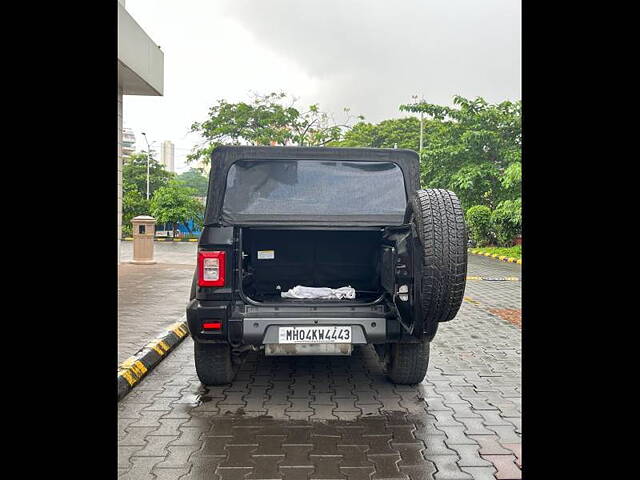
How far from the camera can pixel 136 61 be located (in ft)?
39.7

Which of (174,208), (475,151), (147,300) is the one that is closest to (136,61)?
(147,300)

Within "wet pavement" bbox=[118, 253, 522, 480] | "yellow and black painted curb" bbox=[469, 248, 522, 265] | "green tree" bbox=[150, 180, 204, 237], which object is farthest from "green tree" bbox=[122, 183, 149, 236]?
"wet pavement" bbox=[118, 253, 522, 480]

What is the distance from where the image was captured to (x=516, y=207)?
21797 millimetres

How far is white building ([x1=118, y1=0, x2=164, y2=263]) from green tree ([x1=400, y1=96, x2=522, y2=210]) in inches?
563

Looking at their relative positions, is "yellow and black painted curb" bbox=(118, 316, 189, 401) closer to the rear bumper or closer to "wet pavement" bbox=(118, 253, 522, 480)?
"wet pavement" bbox=(118, 253, 522, 480)

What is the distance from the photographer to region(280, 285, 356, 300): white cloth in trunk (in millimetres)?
5520

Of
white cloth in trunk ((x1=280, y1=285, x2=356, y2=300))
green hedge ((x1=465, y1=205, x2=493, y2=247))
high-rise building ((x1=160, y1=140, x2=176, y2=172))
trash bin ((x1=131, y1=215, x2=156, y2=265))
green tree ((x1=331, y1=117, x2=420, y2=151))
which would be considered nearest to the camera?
white cloth in trunk ((x1=280, y1=285, x2=356, y2=300))

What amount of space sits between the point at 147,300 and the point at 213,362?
202 inches

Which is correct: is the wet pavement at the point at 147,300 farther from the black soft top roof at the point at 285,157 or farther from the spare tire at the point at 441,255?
the spare tire at the point at 441,255

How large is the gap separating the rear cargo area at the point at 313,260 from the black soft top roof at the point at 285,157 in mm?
1001

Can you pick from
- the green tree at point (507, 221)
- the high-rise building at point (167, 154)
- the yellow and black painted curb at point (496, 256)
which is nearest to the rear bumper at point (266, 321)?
the yellow and black painted curb at point (496, 256)

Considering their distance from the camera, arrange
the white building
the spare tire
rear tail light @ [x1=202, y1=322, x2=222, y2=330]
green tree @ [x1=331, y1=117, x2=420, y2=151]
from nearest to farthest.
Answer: the spare tire < rear tail light @ [x1=202, y1=322, x2=222, y2=330] < the white building < green tree @ [x1=331, y1=117, x2=420, y2=151]
